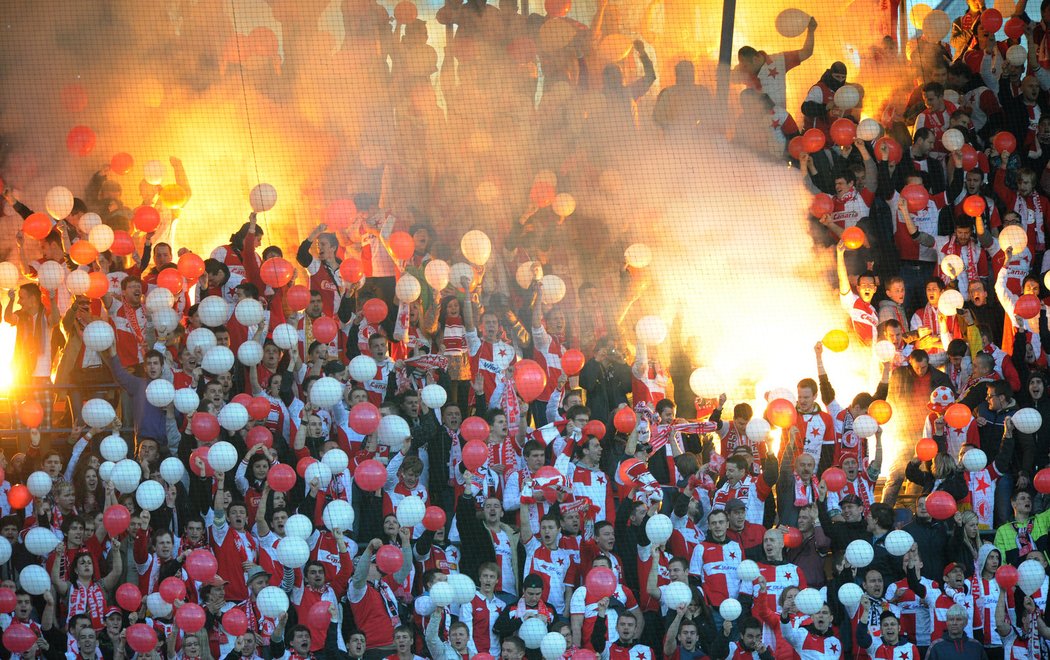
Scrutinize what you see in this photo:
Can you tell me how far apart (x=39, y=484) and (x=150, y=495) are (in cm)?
50

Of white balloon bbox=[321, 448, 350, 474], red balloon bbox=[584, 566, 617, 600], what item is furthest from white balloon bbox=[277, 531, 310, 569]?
red balloon bbox=[584, 566, 617, 600]

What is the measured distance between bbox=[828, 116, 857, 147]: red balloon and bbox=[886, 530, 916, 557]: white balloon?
2.28 meters

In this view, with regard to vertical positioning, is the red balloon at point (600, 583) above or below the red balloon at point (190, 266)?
below

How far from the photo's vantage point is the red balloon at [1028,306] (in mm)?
7566

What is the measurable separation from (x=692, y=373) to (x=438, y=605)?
177 centimetres

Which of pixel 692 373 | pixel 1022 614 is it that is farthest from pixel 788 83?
pixel 1022 614

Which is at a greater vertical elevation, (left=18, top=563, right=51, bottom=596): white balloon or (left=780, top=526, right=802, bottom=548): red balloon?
(left=780, top=526, right=802, bottom=548): red balloon

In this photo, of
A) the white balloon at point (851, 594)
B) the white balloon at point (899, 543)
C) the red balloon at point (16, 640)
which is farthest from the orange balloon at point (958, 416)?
the red balloon at point (16, 640)

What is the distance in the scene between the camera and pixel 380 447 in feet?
23.1

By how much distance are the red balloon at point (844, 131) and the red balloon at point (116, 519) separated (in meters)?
3.88

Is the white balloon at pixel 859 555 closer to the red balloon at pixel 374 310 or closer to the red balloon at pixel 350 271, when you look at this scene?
the red balloon at pixel 374 310

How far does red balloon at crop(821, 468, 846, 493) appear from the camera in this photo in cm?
711

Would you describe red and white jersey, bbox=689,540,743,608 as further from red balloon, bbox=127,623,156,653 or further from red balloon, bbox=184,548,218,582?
red balloon, bbox=127,623,156,653

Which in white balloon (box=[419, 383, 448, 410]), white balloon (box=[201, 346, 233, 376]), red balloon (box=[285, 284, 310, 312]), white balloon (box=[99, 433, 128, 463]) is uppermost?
red balloon (box=[285, 284, 310, 312])
